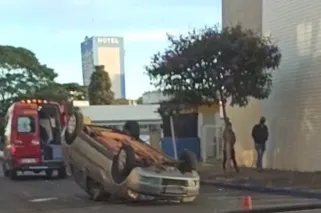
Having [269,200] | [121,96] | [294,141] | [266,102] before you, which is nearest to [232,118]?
[266,102]

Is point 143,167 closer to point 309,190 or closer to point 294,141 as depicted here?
point 309,190

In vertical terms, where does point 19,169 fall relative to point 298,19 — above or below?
below

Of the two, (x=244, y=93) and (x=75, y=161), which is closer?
(x=75, y=161)

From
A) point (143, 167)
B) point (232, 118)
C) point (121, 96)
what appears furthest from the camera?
point (121, 96)

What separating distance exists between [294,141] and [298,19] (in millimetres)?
4166

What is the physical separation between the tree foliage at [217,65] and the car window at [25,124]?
4.78 m

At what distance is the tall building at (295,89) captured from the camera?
23.7 meters

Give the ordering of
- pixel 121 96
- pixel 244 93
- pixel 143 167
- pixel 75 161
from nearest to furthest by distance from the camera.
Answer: pixel 143 167 → pixel 75 161 → pixel 244 93 → pixel 121 96

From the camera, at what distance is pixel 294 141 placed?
985 inches

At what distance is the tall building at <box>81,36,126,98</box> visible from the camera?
359 feet

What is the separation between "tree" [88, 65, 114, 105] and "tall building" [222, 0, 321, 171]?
57.6 meters

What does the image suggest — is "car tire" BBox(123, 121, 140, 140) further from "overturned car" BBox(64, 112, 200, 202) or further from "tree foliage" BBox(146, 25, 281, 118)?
"tree foliage" BBox(146, 25, 281, 118)

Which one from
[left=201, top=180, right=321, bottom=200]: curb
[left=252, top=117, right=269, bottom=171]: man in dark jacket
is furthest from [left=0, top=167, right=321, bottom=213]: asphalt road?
[left=252, top=117, right=269, bottom=171]: man in dark jacket

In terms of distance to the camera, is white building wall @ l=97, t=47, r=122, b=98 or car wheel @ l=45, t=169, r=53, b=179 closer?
car wheel @ l=45, t=169, r=53, b=179
